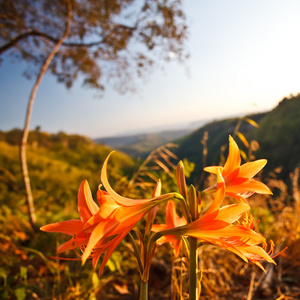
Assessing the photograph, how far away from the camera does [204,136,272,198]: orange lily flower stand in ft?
2.17

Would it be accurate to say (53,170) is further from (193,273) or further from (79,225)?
(193,273)

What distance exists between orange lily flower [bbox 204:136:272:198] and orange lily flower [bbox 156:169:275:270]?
9cm

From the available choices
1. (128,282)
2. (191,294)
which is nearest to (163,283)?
(128,282)

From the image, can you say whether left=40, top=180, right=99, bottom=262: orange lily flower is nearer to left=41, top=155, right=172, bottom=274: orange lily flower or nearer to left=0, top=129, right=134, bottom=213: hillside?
left=41, top=155, right=172, bottom=274: orange lily flower

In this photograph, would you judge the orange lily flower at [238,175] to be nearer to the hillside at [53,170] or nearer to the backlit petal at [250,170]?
the backlit petal at [250,170]

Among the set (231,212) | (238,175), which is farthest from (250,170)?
(231,212)

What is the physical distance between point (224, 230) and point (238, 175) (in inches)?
7.0

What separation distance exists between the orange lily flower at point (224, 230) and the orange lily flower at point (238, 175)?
3.5 inches

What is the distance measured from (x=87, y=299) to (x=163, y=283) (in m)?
0.60

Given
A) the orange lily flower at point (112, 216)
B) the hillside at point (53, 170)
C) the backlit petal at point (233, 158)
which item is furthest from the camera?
the hillside at point (53, 170)

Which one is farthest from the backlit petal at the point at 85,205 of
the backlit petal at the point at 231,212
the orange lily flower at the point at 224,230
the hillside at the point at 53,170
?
the hillside at the point at 53,170

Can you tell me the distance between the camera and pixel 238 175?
67 centimetres

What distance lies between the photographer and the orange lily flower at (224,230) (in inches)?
21.7

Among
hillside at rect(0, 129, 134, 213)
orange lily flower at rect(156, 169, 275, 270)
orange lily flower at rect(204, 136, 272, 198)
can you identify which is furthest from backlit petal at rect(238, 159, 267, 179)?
hillside at rect(0, 129, 134, 213)
